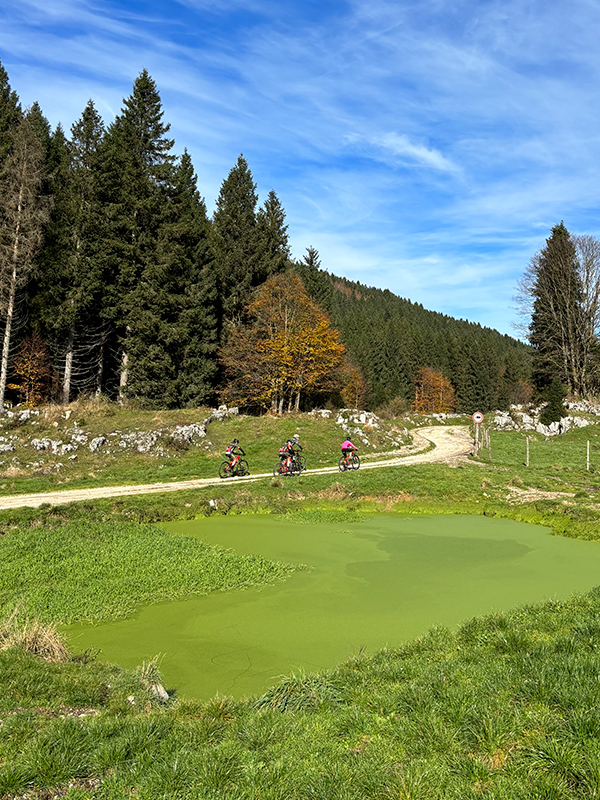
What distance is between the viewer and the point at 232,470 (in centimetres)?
2297

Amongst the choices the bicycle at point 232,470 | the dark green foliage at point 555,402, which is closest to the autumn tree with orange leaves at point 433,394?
the dark green foliage at point 555,402

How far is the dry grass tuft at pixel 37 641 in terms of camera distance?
6336mm

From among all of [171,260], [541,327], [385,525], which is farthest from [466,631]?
[541,327]

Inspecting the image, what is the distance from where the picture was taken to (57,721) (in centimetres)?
462

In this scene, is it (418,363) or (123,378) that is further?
(418,363)

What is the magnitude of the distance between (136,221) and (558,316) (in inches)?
1592

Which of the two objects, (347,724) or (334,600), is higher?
(347,724)

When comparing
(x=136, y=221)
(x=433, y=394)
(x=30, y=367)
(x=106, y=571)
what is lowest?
(x=106, y=571)

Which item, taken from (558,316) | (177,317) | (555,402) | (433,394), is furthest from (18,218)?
(433,394)

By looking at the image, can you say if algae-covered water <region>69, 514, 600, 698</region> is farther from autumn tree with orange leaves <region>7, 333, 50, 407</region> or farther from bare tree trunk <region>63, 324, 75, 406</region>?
autumn tree with orange leaves <region>7, 333, 50, 407</region>

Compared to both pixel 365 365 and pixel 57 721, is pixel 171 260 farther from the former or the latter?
pixel 365 365

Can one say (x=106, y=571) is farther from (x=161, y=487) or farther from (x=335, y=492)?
(x=335, y=492)

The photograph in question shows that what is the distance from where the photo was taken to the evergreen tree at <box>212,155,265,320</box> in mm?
42031

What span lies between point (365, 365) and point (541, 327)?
35821 mm
